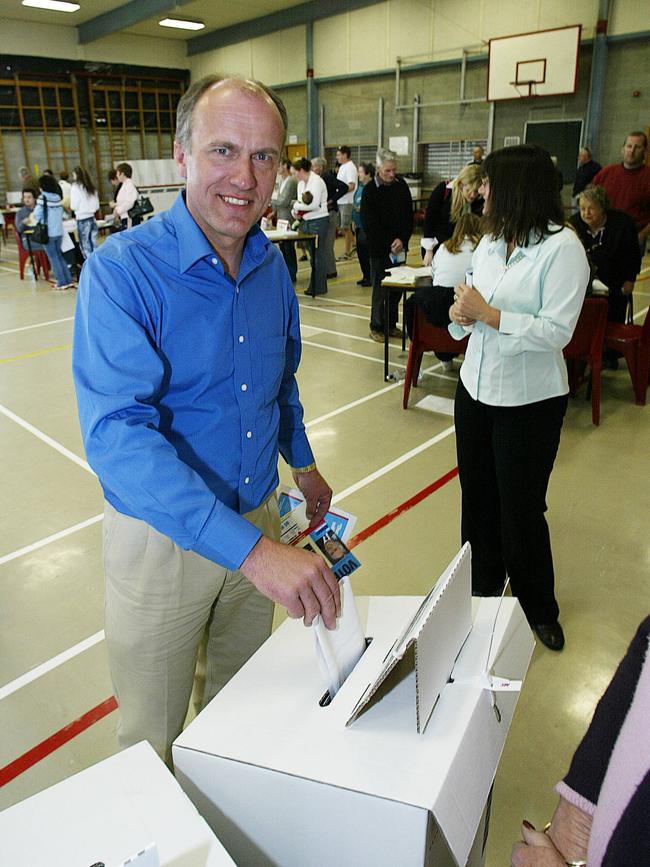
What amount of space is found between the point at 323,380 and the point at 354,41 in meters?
12.4

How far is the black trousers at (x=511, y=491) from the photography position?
2.11m

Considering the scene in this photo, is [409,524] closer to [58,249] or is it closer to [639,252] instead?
[639,252]

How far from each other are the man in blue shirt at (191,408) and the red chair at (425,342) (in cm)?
313

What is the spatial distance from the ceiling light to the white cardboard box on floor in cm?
1801

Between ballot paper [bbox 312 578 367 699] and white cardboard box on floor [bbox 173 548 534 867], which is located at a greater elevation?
ballot paper [bbox 312 578 367 699]

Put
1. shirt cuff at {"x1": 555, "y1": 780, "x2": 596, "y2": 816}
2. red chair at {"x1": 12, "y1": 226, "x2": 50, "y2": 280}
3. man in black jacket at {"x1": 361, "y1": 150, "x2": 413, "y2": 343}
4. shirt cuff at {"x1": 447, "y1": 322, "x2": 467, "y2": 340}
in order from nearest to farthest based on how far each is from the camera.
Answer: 1. shirt cuff at {"x1": 555, "y1": 780, "x2": 596, "y2": 816}
2. shirt cuff at {"x1": 447, "y1": 322, "x2": 467, "y2": 340}
3. man in black jacket at {"x1": 361, "y1": 150, "x2": 413, "y2": 343}
4. red chair at {"x1": 12, "y1": 226, "x2": 50, "y2": 280}

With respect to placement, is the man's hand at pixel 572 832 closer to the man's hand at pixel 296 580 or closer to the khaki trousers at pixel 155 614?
the man's hand at pixel 296 580

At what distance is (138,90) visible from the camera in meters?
17.5

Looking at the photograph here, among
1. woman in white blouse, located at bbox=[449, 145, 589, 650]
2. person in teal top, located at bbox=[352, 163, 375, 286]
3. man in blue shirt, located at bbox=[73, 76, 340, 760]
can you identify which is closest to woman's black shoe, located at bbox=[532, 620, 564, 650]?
woman in white blouse, located at bbox=[449, 145, 589, 650]

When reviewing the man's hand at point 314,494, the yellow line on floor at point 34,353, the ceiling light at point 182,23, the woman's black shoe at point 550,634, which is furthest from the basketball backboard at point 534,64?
the man's hand at point 314,494

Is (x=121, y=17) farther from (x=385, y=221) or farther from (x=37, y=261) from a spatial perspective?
(x=385, y=221)

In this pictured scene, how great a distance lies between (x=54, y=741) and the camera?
2.01 m

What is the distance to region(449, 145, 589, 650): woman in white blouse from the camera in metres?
1.95

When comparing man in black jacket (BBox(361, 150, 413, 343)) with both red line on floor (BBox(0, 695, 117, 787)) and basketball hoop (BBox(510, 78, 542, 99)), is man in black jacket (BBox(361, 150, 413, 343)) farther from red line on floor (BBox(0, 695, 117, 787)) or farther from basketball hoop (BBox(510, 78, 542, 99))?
basketball hoop (BBox(510, 78, 542, 99))
